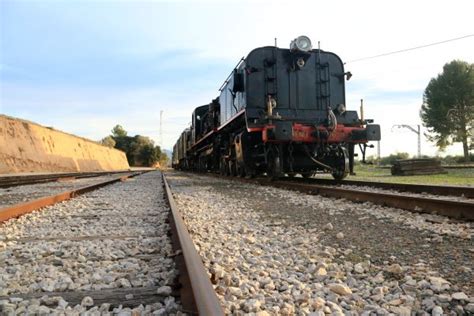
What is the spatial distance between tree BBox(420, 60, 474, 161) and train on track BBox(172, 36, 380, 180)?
31506 millimetres

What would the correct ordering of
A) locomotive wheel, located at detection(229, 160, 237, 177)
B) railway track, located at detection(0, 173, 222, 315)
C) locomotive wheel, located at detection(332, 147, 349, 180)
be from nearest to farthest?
Result: railway track, located at detection(0, 173, 222, 315)
locomotive wheel, located at detection(332, 147, 349, 180)
locomotive wheel, located at detection(229, 160, 237, 177)

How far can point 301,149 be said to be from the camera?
996 centimetres

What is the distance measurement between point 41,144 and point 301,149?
A: 890 inches

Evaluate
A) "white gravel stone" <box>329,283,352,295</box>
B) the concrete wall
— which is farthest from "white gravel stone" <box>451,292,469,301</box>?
the concrete wall

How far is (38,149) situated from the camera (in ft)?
88.2

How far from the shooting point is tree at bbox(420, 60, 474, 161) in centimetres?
3812

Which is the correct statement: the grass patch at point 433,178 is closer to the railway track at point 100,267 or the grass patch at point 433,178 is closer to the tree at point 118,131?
the railway track at point 100,267

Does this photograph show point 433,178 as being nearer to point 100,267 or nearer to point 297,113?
point 297,113

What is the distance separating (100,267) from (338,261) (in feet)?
5.14

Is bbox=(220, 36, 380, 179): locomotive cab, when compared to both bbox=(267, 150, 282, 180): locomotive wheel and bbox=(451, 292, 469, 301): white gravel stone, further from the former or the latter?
bbox=(451, 292, 469, 301): white gravel stone

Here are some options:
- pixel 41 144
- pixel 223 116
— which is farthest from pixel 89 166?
pixel 223 116

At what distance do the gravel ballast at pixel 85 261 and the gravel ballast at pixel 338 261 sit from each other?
311 mm

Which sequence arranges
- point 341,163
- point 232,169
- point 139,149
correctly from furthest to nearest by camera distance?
point 139,149 < point 232,169 < point 341,163

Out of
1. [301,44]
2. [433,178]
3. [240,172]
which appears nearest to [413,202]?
[301,44]
